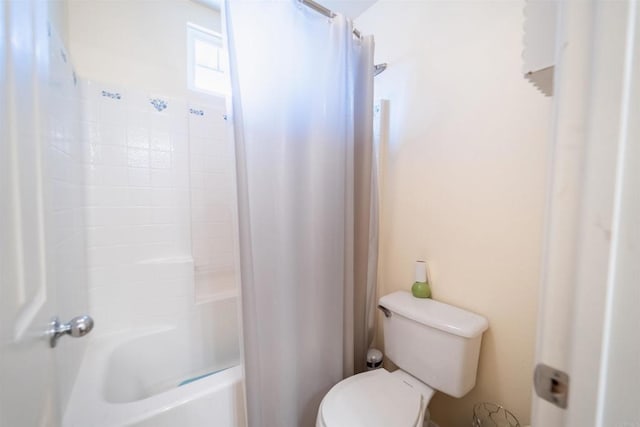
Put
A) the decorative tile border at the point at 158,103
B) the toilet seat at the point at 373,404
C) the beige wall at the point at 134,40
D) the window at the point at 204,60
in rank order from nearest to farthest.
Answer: the toilet seat at the point at 373,404 → the beige wall at the point at 134,40 → the decorative tile border at the point at 158,103 → the window at the point at 204,60

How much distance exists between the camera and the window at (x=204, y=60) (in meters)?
1.54

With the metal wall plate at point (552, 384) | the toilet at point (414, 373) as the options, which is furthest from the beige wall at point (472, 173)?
the metal wall plate at point (552, 384)

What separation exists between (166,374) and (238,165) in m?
1.33

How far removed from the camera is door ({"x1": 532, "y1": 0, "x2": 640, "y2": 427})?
246mm

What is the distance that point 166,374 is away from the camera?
1.35m

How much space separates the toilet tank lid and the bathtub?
730 millimetres

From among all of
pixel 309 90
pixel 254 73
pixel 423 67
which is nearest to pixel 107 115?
pixel 254 73

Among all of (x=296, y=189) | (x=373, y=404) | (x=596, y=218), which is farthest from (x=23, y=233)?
(x=373, y=404)

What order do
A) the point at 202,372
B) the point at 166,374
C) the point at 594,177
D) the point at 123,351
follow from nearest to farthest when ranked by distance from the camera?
the point at 594,177, the point at 123,351, the point at 166,374, the point at 202,372

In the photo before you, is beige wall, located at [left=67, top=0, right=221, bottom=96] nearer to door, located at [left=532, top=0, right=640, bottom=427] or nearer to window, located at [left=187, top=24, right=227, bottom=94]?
window, located at [left=187, top=24, right=227, bottom=94]

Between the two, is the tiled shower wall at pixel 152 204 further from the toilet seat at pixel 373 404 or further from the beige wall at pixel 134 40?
the toilet seat at pixel 373 404

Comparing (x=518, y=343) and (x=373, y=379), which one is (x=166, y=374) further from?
(x=518, y=343)

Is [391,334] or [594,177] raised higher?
[594,177]

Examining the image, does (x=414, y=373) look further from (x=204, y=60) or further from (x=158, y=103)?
(x=204, y=60)
